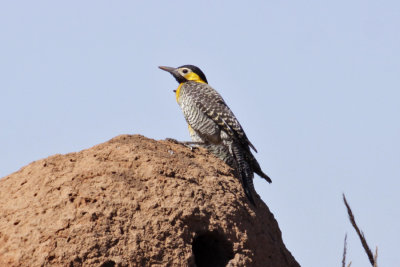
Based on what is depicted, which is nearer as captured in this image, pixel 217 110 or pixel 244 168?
pixel 244 168

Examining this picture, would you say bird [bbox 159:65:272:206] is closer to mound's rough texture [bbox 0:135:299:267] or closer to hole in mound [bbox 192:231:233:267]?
mound's rough texture [bbox 0:135:299:267]

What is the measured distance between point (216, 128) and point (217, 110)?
34cm

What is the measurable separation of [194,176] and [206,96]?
9.48 feet

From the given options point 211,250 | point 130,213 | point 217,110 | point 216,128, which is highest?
point 217,110

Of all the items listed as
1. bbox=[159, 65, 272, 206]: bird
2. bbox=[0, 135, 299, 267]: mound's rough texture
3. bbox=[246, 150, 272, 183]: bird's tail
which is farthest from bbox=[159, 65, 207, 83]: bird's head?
bbox=[0, 135, 299, 267]: mound's rough texture

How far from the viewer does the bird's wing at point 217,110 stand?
7.74 meters

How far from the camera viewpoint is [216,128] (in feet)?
25.9

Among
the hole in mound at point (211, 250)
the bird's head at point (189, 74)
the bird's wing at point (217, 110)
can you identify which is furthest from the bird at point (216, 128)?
the hole in mound at point (211, 250)

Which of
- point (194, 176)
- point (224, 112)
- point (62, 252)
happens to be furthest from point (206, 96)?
point (62, 252)

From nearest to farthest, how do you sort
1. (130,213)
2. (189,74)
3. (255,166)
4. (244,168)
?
1. (130,213)
2. (244,168)
3. (255,166)
4. (189,74)

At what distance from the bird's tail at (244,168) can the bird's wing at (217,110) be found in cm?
14

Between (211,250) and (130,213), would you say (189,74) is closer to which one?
(211,250)

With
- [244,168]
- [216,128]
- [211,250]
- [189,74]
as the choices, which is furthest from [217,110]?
[211,250]

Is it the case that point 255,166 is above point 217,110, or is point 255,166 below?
below
